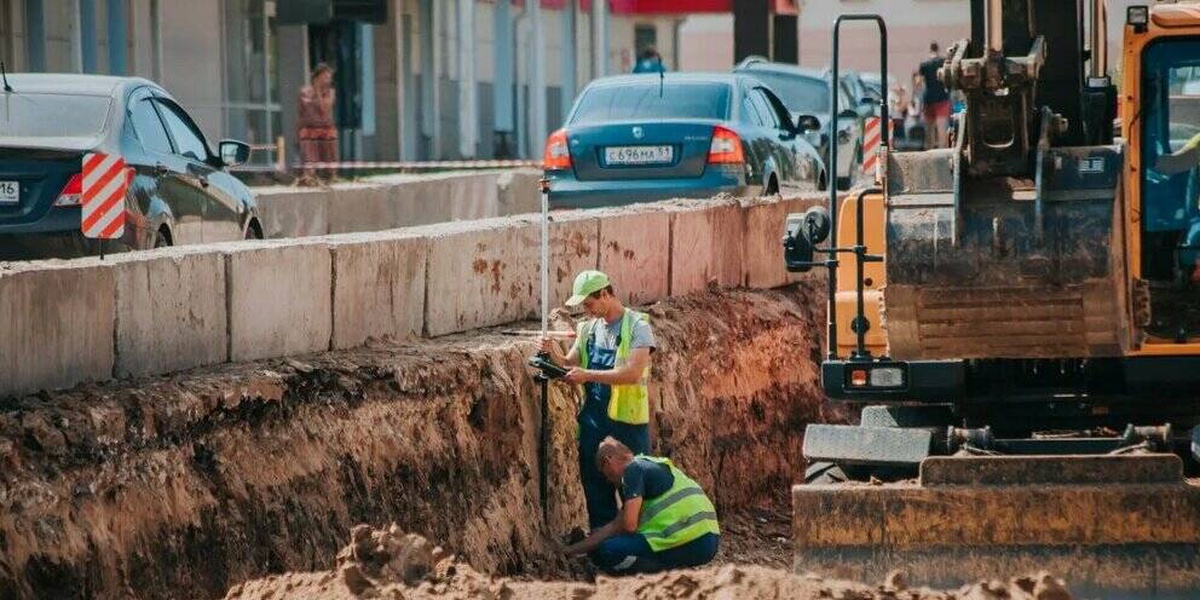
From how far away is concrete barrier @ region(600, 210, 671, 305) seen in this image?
1681 cm

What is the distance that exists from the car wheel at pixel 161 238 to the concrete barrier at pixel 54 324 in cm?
539

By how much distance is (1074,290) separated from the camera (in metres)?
10.5

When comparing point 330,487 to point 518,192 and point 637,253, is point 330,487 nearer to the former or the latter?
point 637,253

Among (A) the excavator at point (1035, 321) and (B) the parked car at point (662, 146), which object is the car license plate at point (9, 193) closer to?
(A) the excavator at point (1035, 321)

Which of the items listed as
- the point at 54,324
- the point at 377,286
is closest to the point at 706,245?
the point at 377,286

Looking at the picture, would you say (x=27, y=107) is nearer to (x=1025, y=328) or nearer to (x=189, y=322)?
(x=189, y=322)

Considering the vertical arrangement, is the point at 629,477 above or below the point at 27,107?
below

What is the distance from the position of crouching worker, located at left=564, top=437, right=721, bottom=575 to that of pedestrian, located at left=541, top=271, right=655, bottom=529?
1.38 ft

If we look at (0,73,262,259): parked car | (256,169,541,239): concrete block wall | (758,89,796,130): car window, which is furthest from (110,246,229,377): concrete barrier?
(758,89,796,130): car window

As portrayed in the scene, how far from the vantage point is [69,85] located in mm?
16219

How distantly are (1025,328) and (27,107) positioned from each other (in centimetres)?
754

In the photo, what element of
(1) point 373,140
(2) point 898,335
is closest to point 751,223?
(2) point 898,335

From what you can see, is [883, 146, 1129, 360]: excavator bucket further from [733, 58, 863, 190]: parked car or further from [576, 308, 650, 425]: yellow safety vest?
[733, 58, 863, 190]: parked car

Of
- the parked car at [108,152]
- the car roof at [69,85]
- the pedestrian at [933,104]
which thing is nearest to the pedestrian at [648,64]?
the pedestrian at [933,104]
